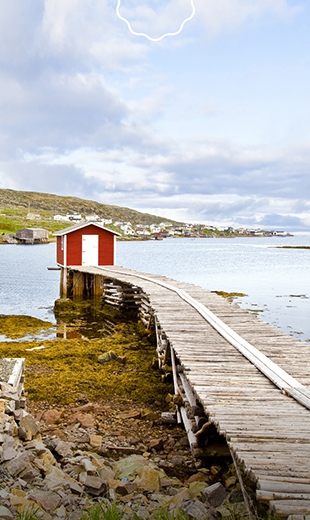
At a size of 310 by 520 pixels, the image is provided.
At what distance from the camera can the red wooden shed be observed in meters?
32.2

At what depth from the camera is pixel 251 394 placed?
6801 mm

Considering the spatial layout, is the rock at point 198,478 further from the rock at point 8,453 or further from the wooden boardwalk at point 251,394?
the rock at point 8,453

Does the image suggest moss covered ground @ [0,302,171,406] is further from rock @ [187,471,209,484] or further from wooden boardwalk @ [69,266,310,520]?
rock @ [187,471,209,484]

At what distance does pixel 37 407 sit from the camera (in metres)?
9.67

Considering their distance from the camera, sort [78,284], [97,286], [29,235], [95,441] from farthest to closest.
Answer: [29,235], [78,284], [97,286], [95,441]

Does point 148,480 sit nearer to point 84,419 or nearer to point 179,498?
A: point 179,498

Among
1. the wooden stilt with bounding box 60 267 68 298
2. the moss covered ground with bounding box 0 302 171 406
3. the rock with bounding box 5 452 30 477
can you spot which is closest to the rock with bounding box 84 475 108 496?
the rock with bounding box 5 452 30 477

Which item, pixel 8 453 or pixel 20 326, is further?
pixel 20 326

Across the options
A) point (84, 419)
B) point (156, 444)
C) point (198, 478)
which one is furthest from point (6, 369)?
point (198, 478)

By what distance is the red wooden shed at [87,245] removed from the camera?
32188 millimetres

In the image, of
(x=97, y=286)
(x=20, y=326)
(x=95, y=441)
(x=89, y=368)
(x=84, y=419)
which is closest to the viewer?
(x=95, y=441)

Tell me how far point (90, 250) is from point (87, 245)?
39 centimetres

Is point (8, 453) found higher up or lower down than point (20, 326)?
higher up

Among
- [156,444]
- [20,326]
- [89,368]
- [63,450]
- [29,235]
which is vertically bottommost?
[20,326]
